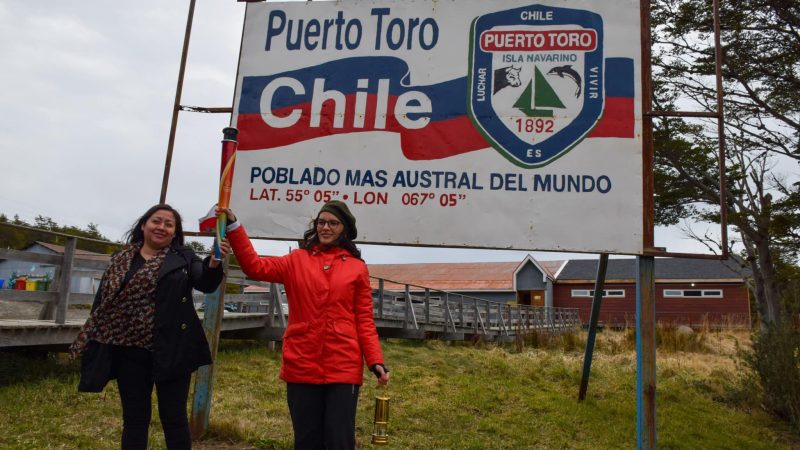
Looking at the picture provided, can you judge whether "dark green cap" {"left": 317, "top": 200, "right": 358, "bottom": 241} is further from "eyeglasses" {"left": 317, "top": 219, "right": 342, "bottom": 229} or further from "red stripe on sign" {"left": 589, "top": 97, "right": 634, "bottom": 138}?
"red stripe on sign" {"left": 589, "top": 97, "right": 634, "bottom": 138}

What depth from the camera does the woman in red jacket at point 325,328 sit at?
259 centimetres

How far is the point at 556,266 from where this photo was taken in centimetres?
3619

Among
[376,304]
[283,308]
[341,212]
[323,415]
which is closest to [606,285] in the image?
[376,304]

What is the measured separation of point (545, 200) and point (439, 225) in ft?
2.82

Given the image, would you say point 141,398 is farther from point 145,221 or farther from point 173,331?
point 145,221

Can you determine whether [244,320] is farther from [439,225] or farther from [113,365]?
[113,365]

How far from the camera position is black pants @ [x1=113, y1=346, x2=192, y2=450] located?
2.68 metres

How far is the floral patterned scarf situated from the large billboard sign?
181 cm

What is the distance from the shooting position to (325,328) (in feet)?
8.71

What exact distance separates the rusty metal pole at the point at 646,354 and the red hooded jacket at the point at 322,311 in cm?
236

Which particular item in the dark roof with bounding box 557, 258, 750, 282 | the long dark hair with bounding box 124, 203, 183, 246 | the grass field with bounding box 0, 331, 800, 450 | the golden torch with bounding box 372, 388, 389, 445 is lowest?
the grass field with bounding box 0, 331, 800, 450

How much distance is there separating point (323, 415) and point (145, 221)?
1.44 metres

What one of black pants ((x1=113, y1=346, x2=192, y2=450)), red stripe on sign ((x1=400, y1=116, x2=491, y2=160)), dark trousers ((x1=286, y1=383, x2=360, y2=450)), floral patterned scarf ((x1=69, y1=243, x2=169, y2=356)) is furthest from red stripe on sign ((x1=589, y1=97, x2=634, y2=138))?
black pants ((x1=113, y1=346, x2=192, y2=450))

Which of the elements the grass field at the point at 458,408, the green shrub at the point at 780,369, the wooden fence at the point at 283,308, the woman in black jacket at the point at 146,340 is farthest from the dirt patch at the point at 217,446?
the green shrub at the point at 780,369
